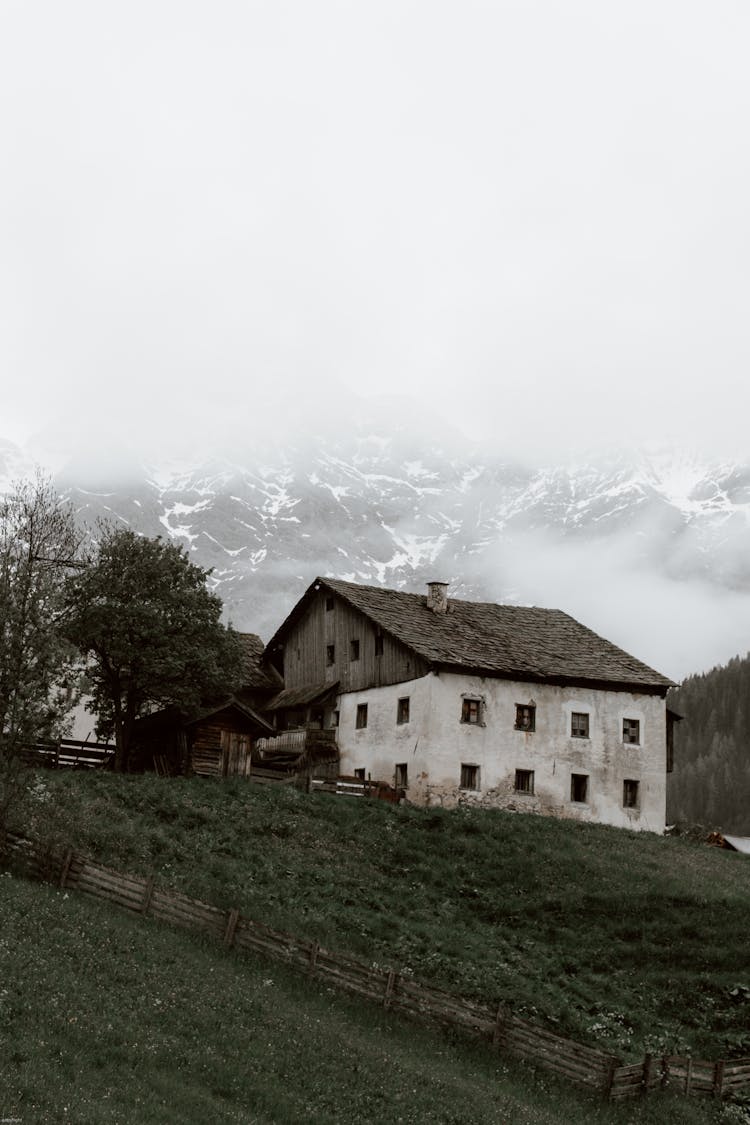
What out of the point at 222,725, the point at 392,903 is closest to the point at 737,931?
the point at 392,903

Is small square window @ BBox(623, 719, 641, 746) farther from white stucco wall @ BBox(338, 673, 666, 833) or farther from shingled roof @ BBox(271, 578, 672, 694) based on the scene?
shingled roof @ BBox(271, 578, 672, 694)

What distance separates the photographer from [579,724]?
61.1 m

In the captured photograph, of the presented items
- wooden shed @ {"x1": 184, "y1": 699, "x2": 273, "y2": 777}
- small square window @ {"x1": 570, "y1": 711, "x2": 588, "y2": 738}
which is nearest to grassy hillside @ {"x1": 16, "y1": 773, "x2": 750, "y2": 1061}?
wooden shed @ {"x1": 184, "y1": 699, "x2": 273, "y2": 777}

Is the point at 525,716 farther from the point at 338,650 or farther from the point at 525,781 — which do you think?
the point at 338,650

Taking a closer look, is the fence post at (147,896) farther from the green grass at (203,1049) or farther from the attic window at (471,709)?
the attic window at (471,709)

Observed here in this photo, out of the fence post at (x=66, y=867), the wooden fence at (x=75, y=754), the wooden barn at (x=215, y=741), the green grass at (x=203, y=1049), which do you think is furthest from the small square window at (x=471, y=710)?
the green grass at (x=203, y=1049)

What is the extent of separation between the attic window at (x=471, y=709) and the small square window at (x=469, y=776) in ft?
7.31

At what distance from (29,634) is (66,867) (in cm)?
798

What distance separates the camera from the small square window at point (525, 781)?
193 feet

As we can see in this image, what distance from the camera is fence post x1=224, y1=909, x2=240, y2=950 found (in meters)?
29.8

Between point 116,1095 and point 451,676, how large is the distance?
40846mm

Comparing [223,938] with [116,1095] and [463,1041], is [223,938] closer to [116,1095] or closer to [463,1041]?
[463,1041]

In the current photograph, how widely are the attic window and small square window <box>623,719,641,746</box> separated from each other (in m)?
8.75

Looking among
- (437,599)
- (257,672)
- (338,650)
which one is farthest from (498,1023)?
(257,672)
